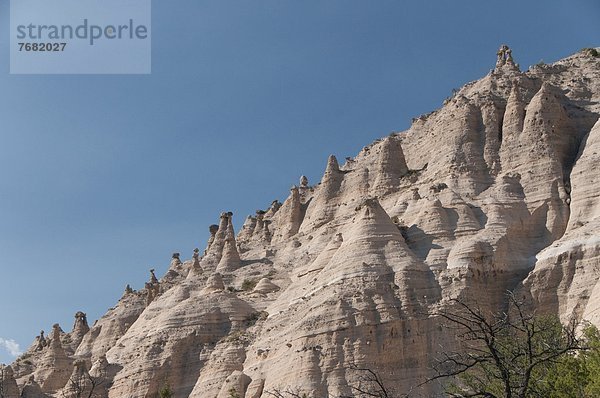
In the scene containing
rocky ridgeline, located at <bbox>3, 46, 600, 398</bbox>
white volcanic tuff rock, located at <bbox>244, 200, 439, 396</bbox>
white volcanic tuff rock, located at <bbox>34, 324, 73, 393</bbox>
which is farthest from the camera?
white volcanic tuff rock, located at <bbox>34, 324, 73, 393</bbox>

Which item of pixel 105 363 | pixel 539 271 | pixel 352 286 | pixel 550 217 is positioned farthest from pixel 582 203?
pixel 105 363

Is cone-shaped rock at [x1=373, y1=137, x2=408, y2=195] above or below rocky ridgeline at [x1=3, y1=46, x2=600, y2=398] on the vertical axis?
above

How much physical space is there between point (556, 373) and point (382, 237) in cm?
2793

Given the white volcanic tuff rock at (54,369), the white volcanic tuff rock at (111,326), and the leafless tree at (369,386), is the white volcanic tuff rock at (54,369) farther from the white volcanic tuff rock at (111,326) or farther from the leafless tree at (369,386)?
the leafless tree at (369,386)

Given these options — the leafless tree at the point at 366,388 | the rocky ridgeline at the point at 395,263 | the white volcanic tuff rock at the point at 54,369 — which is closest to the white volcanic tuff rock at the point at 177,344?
the rocky ridgeline at the point at 395,263

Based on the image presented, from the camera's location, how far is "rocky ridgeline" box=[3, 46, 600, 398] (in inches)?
2200

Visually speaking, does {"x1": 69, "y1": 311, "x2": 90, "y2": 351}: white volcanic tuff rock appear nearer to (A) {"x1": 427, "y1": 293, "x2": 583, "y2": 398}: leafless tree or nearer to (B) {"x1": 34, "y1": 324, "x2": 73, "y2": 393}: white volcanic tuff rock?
(B) {"x1": 34, "y1": 324, "x2": 73, "y2": 393}: white volcanic tuff rock

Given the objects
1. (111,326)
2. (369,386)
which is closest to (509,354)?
(369,386)

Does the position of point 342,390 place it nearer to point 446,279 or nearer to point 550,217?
point 446,279

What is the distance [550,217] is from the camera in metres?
62.5

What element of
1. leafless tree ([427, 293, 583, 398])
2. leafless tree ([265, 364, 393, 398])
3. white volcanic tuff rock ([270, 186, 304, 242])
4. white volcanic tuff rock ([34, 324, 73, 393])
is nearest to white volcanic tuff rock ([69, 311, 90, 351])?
white volcanic tuff rock ([34, 324, 73, 393])

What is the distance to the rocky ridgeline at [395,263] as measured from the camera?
2200 inches

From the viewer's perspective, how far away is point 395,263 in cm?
5938

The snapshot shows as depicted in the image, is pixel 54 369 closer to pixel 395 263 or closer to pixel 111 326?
pixel 111 326
